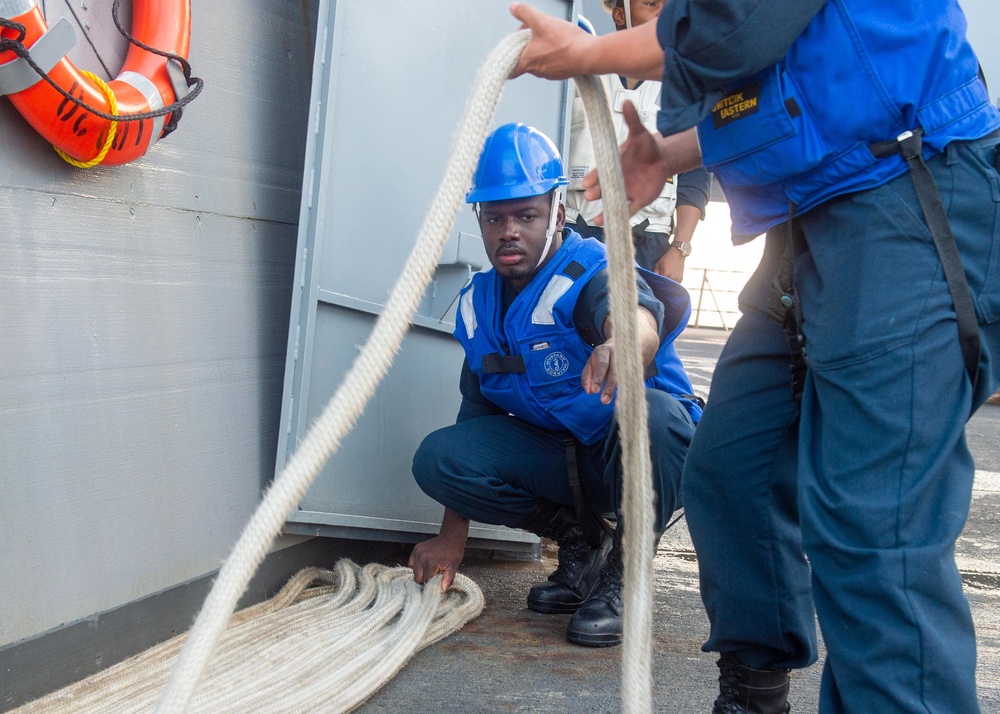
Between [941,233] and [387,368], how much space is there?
0.69m

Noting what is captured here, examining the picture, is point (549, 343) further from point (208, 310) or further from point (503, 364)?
point (208, 310)

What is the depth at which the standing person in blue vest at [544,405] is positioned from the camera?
234 cm

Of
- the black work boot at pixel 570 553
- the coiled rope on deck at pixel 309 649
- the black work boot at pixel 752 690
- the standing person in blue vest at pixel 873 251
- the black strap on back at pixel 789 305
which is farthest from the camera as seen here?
the black work boot at pixel 570 553

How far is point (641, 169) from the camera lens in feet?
4.83

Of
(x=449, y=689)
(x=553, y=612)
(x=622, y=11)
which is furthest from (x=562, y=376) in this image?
(x=622, y=11)

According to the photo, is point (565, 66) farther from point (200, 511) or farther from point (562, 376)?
point (200, 511)

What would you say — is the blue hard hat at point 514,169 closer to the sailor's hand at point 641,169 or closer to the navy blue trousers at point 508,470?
the navy blue trousers at point 508,470

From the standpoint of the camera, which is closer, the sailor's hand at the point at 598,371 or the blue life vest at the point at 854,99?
the blue life vest at the point at 854,99

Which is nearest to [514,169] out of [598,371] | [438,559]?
[598,371]

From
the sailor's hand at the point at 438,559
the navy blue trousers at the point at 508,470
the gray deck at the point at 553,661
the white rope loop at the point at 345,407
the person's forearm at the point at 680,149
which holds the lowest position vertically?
the gray deck at the point at 553,661

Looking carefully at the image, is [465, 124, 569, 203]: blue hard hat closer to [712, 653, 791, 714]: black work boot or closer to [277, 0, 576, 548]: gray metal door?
[277, 0, 576, 548]: gray metal door

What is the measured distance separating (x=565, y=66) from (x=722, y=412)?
2.04 ft

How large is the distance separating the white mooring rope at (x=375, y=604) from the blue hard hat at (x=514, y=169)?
40.0 inches

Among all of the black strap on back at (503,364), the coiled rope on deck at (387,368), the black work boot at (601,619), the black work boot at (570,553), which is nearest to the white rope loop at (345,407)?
the coiled rope on deck at (387,368)
